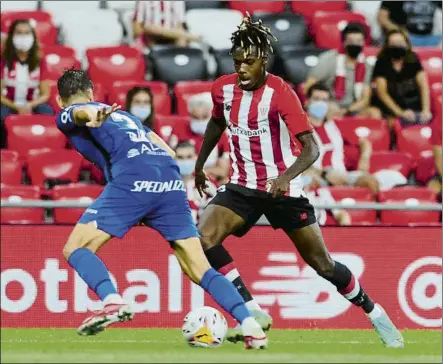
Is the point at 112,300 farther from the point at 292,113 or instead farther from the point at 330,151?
the point at 330,151

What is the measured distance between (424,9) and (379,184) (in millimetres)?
2804

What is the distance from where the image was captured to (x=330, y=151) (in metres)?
12.5

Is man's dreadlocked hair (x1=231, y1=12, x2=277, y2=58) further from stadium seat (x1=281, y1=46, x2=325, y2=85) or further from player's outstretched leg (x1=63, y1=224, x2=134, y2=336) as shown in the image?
stadium seat (x1=281, y1=46, x2=325, y2=85)

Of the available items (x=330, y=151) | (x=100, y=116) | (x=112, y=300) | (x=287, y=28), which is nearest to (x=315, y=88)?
(x=330, y=151)

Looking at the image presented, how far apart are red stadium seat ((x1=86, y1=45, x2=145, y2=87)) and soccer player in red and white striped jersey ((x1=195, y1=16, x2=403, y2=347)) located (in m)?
4.70

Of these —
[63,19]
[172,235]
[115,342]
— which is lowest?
[115,342]

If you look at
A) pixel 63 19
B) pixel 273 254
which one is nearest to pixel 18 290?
pixel 273 254

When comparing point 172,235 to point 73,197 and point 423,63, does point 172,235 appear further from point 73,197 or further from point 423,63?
point 423,63

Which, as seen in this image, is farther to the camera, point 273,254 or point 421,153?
point 421,153

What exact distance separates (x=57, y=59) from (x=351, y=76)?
289 cm

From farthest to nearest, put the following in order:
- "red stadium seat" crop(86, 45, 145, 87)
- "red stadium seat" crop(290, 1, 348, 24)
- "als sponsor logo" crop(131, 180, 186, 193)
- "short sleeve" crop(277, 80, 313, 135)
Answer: "red stadium seat" crop(290, 1, 348, 24) → "red stadium seat" crop(86, 45, 145, 87) → "short sleeve" crop(277, 80, 313, 135) → "als sponsor logo" crop(131, 180, 186, 193)

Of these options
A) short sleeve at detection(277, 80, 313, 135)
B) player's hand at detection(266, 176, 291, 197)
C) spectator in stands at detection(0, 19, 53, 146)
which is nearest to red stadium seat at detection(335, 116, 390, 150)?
spectator in stands at detection(0, 19, 53, 146)

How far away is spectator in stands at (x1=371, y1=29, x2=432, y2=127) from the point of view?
13570 mm

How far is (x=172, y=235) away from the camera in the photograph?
333 inches
